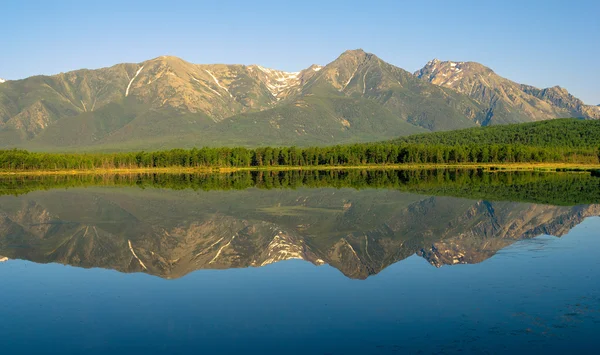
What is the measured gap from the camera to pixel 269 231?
41656 millimetres

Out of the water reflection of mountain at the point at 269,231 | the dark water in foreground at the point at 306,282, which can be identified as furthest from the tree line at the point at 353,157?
the dark water in foreground at the point at 306,282

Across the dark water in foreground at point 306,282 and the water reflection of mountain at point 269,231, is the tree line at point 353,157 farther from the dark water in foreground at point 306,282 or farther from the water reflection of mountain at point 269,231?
the dark water in foreground at point 306,282

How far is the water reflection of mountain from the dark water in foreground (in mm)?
223

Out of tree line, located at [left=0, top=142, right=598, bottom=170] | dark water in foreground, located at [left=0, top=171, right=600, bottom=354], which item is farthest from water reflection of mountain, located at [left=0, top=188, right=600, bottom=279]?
tree line, located at [left=0, top=142, right=598, bottom=170]

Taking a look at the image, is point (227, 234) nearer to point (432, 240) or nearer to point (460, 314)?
point (432, 240)

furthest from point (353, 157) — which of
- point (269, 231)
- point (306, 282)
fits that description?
point (306, 282)

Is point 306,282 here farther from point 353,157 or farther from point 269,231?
point 353,157

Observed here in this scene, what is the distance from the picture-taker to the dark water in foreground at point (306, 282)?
17859mm

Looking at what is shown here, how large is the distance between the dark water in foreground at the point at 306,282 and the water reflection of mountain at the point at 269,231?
223mm

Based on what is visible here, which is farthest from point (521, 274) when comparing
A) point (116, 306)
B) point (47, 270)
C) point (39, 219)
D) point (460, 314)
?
point (39, 219)

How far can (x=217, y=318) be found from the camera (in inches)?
793

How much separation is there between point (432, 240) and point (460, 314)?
1628cm

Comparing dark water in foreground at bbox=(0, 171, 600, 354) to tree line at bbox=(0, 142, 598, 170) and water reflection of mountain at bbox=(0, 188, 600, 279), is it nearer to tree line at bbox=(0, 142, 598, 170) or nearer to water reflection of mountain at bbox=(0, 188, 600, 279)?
water reflection of mountain at bbox=(0, 188, 600, 279)

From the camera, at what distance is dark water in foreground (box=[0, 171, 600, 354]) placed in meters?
17.9
